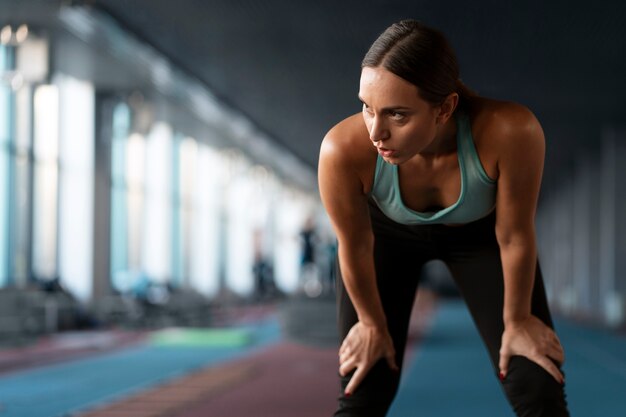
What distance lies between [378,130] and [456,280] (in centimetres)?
71

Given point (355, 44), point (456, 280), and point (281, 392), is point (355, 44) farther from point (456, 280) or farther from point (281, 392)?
point (456, 280)

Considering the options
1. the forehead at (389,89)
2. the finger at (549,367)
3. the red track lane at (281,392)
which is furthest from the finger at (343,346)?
the red track lane at (281,392)

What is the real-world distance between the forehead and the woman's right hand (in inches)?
27.6

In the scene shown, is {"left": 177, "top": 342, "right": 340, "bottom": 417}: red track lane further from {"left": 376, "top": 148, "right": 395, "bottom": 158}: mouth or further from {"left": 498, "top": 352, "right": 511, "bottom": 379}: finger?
{"left": 376, "top": 148, "right": 395, "bottom": 158}: mouth

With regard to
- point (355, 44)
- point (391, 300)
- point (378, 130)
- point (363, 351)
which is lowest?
point (363, 351)

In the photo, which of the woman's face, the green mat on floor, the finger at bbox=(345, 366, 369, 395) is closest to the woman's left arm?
the woman's face

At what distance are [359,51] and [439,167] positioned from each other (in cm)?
1052

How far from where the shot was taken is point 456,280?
2.30 metres

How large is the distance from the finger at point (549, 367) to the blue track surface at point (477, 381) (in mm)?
3377

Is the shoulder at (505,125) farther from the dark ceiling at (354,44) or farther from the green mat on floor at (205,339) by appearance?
the green mat on floor at (205,339)

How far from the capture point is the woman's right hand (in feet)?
7.15

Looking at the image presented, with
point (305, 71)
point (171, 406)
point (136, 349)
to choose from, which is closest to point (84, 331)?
point (136, 349)

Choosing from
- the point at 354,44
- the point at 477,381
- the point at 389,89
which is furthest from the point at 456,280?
the point at 354,44

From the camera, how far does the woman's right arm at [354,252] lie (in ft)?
6.41
